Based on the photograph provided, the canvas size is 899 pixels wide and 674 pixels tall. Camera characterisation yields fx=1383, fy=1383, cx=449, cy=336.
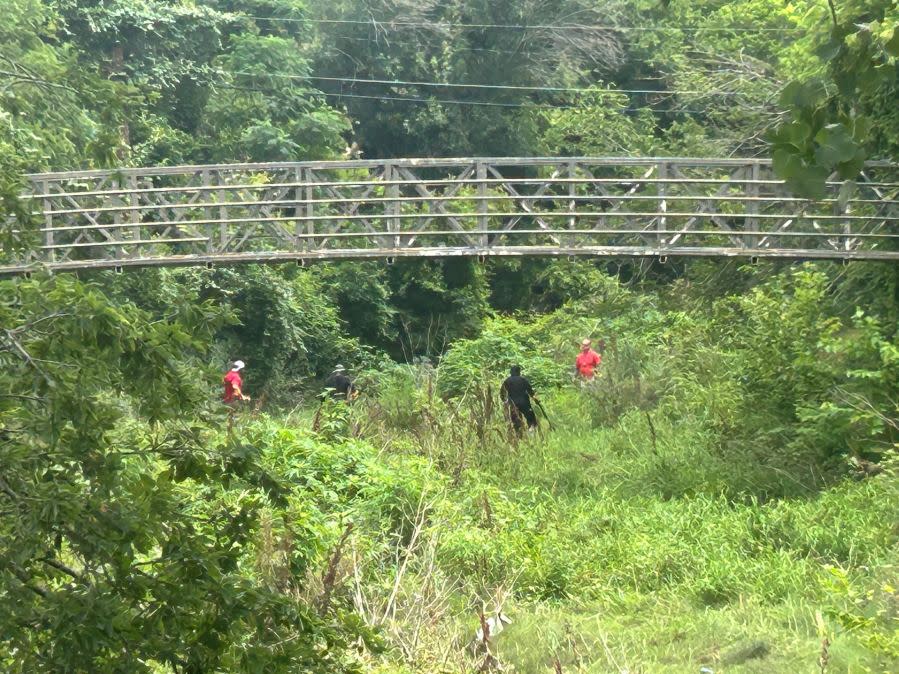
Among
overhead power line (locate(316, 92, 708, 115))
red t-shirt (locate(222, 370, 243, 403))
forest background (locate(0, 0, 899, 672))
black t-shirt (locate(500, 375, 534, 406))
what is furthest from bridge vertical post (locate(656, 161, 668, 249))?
overhead power line (locate(316, 92, 708, 115))

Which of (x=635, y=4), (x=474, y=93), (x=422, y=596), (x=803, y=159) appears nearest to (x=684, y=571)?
(x=422, y=596)

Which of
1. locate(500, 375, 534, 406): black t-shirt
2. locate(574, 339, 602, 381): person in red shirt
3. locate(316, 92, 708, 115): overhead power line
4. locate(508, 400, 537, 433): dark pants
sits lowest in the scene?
locate(316, 92, 708, 115): overhead power line

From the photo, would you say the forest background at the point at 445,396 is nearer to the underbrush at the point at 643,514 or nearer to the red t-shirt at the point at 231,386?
the underbrush at the point at 643,514

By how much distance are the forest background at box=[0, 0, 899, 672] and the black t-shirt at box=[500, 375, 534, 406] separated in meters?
0.63

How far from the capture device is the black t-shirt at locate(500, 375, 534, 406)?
1692 cm

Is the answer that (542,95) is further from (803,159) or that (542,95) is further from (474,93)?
(803,159)

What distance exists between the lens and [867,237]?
16172 millimetres

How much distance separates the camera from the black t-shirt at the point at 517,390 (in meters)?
16.9

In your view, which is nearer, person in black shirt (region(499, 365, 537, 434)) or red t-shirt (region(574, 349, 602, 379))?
person in black shirt (region(499, 365, 537, 434))

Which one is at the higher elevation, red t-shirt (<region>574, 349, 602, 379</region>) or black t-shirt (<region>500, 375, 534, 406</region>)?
black t-shirt (<region>500, 375, 534, 406</region>)

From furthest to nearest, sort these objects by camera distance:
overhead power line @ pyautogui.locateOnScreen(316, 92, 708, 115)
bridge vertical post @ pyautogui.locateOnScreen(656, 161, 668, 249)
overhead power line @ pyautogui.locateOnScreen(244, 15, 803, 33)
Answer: overhead power line @ pyautogui.locateOnScreen(316, 92, 708, 115) < overhead power line @ pyautogui.locateOnScreen(244, 15, 803, 33) < bridge vertical post @ pyautogui.locateOnScreen(656, 161, 668, 249)

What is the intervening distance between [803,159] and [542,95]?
3445 cm

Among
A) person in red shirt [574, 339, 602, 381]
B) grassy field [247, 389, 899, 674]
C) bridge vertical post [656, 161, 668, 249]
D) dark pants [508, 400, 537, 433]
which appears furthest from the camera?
person in red shirt [574, 339, 602, 381]

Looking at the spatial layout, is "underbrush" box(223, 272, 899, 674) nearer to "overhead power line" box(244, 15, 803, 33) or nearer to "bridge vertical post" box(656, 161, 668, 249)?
"bridge vertical post" box(656, 161, 668, 249)
